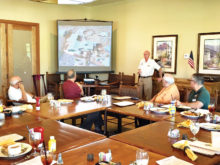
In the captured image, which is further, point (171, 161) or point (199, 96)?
point (199, 96)

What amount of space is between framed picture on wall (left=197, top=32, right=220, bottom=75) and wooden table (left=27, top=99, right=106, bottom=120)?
3295 mm

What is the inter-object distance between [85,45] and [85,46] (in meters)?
0.03

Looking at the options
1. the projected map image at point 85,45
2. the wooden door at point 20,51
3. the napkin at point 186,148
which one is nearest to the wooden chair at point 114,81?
the projected map image at point 85,45

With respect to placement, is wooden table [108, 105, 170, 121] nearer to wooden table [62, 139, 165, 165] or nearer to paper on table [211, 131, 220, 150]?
paper on table [211, 131, 220, 150]

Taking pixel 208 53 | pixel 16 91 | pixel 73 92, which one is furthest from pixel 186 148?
pixel 208 53

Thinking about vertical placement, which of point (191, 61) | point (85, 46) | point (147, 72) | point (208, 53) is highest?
point (85, 46)

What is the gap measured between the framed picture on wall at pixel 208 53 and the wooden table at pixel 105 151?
4.46 meters

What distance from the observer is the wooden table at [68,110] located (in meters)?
3.01

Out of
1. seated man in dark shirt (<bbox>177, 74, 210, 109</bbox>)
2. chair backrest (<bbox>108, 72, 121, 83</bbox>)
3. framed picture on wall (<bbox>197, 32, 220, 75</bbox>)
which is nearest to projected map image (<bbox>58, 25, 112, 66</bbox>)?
chair backrest (<bbox>108, 72, 121, 83</bbox>)

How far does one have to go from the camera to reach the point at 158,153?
1873 millimetres

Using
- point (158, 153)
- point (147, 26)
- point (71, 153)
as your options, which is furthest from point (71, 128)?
point (147, 26)

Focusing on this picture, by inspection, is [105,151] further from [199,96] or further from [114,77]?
[114,77]

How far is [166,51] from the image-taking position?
667cm

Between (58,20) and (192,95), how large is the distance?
509 cm
